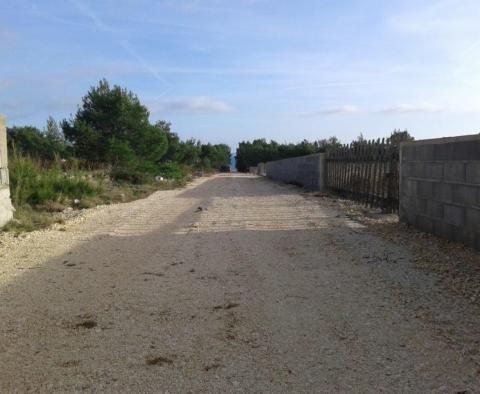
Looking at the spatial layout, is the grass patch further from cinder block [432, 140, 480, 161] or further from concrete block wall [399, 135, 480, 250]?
cinder block [432, 140, 480, 161]

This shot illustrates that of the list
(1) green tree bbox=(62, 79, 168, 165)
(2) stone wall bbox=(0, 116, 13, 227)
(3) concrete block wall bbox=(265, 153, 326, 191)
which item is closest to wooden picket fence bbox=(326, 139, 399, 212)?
(3) concrete block wall bbox=(265, 153, 326, 191)

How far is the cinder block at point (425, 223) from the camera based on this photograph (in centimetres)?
822

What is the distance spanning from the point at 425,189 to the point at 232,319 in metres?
5.45

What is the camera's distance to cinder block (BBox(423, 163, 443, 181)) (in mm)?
7879

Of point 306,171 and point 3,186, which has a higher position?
point 3,186

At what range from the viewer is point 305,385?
315cm

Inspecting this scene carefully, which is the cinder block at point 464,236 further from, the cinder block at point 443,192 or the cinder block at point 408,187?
the cinder block at point 408,187

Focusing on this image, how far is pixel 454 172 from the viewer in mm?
Answer: 7355

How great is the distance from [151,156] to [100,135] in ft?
14.0

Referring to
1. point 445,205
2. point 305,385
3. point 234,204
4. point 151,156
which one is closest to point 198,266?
point 305,385

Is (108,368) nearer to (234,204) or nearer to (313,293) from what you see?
(313,293)

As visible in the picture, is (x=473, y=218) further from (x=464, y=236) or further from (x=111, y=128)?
(x=111, y=128)

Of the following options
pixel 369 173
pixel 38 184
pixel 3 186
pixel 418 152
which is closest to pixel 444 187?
pixel 418 152

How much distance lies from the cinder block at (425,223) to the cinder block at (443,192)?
0.47 m
